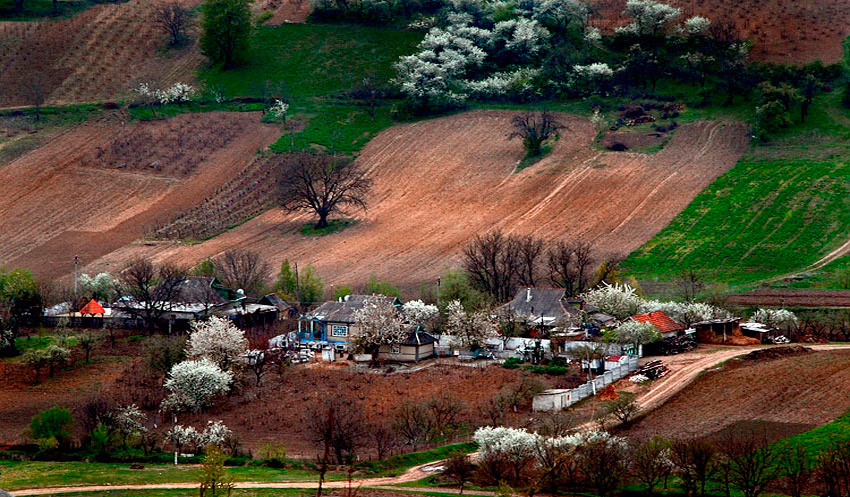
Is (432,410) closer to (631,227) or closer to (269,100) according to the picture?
(631,227)

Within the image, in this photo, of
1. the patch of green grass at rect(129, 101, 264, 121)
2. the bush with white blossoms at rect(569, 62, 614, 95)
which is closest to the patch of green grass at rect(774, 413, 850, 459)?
the bush with white blossoms at rect(569, 62, 614, 95)

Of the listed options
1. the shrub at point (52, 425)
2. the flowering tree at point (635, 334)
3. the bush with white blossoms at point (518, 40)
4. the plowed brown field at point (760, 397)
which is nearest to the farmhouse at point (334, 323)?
the flowering tree at point (635, 334)

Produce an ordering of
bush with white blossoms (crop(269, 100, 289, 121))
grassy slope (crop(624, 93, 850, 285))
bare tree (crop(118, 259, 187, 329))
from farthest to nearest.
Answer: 1. bush with white blossoms (crop(269, 100, 289, 121))
2. grassy slope (crop(624, 93, 850, 285))
3. bare tree (crop(118, 259, 187, 329))

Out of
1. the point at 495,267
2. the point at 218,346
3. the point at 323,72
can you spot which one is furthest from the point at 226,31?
the point at 218,346

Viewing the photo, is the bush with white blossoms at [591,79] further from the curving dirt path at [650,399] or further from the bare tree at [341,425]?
the bare tree at [341,425]

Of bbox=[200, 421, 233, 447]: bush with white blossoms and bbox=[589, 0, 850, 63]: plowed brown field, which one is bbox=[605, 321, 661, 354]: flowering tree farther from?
bbox=[589, 0, 850, 63]: plowed brown field

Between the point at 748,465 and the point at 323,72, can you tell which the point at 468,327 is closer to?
the point at 748,465
